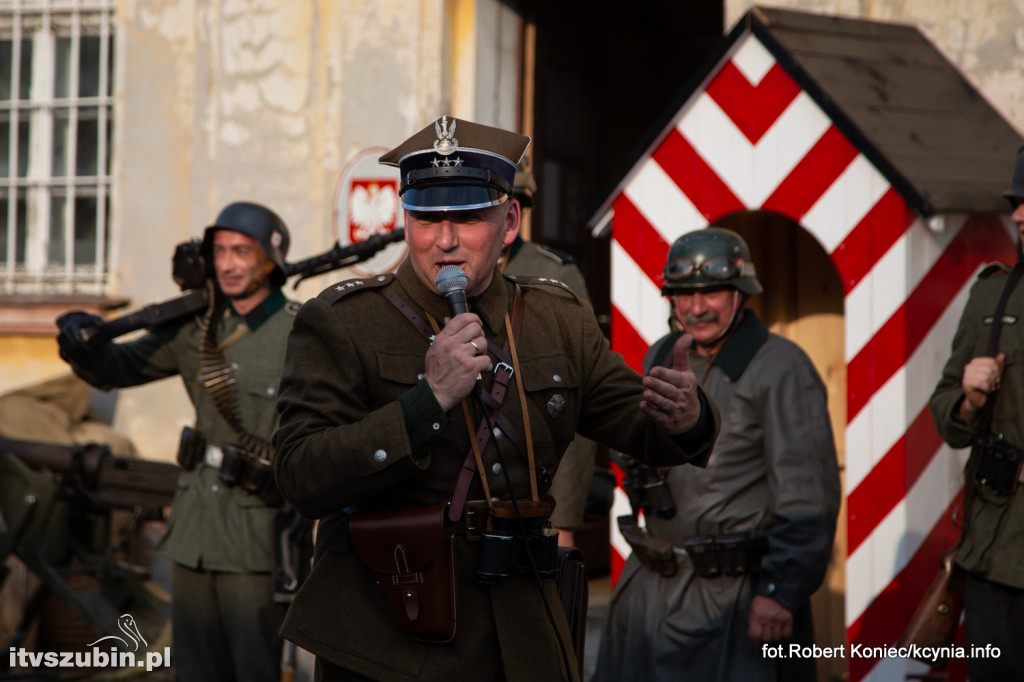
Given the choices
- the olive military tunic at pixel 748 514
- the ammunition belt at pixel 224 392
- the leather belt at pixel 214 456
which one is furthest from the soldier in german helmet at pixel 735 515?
the leather belt at pixel 214 456

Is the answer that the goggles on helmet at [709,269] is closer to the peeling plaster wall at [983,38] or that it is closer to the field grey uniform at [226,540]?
the field grey uniform at [226,540]

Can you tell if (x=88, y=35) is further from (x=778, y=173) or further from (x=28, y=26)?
(x=778, y=173)

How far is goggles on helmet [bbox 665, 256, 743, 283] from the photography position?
4188 mm

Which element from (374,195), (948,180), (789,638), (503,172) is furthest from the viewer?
(374,195)

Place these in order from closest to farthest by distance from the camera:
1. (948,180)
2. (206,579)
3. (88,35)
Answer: (948,180)
(206,579)
(88,35)

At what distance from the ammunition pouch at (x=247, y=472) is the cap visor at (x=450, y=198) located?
245 cm

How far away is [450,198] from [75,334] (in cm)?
287

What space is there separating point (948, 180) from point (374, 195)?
357 centimetres

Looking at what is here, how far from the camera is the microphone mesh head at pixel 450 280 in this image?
254cm

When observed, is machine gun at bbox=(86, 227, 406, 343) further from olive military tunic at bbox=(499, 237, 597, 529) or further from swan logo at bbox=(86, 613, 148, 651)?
swan logo at bbox=(86, 613, 148, 651)

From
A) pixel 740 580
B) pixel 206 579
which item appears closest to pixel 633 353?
pixel 740 580

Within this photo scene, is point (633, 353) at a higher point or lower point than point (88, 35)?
lower

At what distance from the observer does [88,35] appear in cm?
828

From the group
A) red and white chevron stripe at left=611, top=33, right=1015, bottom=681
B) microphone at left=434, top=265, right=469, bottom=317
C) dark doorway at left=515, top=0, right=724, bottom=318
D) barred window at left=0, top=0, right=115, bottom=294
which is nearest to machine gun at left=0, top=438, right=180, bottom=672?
barred window at left=0, top=0, right=115, bottom=294
